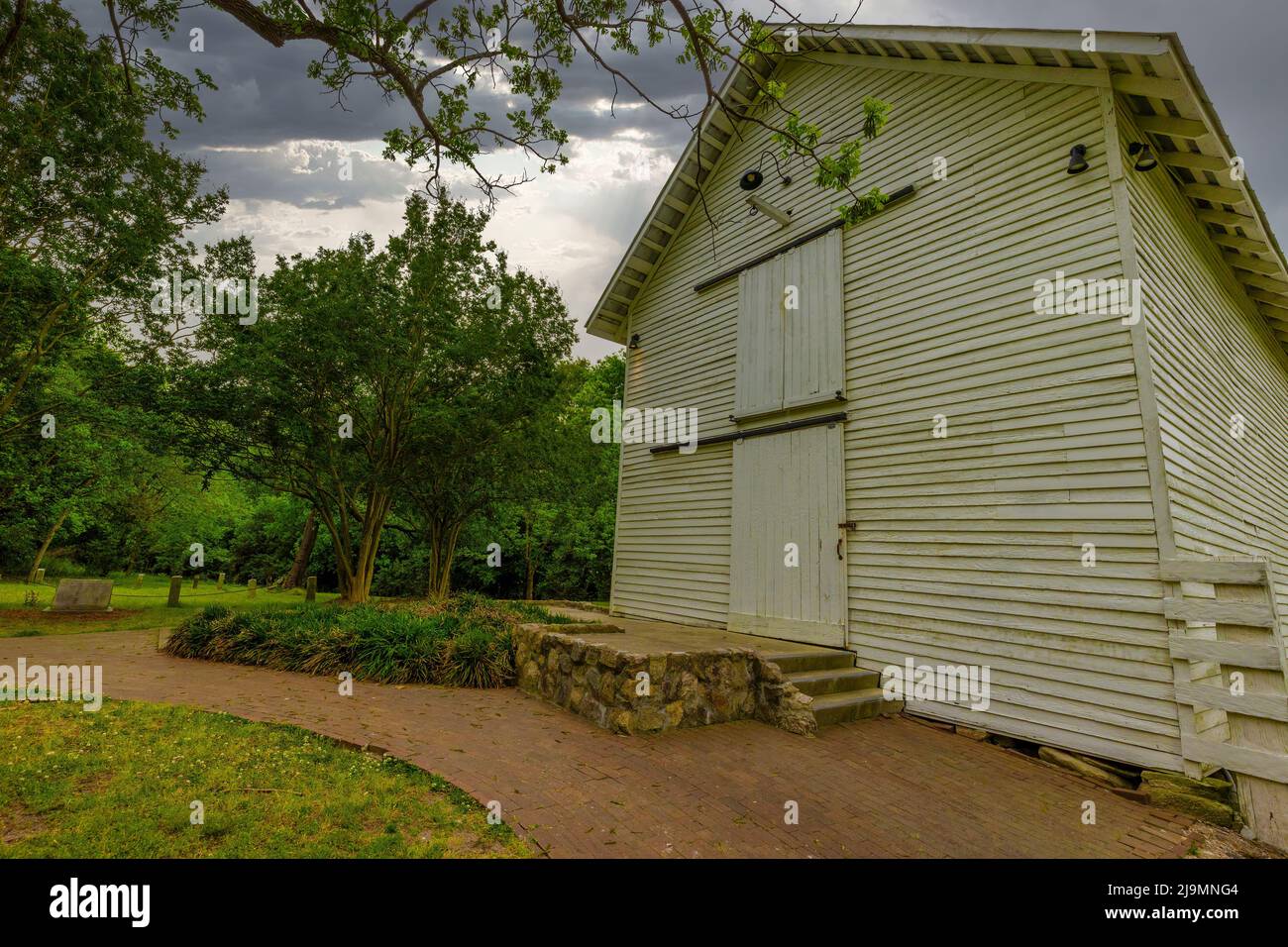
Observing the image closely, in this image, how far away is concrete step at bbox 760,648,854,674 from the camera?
557 centimetres

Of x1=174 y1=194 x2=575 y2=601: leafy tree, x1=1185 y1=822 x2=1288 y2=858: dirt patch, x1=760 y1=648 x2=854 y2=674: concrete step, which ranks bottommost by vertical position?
x1=1185 y1=822 x2=1288 y2=858: dirt patch

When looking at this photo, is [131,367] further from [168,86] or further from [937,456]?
[937,456]

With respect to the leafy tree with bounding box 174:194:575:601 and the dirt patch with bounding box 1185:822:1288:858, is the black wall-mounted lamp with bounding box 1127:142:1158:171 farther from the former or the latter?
the leafy tree with bounding box 174:194:575:601

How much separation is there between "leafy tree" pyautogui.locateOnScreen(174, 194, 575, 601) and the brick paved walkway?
21.9ft

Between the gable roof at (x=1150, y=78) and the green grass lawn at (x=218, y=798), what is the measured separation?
4.07m

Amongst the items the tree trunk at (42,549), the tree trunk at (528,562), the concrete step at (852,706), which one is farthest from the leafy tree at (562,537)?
the tree trunk at (42,549)

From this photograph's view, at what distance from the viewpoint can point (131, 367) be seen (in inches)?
458

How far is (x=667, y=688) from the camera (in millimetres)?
4910

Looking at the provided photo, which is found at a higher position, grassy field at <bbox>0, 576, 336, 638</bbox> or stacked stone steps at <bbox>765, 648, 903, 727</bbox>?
stacked stone steps at <bbox>765, 648, 903, 727</bbox>

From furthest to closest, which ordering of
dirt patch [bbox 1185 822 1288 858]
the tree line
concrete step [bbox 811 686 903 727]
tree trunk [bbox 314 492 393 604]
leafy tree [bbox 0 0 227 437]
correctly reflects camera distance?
tree trunk [bbox 314 492 393 604] → the tree line → leafy tree [bbox 0 0 227 437] → concrete step [bbox 811 686 903 727] → dirt patch [bbox 1185 822 1288 858]

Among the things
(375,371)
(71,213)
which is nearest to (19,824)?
(375,371)

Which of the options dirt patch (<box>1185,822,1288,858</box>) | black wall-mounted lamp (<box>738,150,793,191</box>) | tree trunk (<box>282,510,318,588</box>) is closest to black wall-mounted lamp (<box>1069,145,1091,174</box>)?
black wall-mounted lamp (<box>738,150,793,191</box>)

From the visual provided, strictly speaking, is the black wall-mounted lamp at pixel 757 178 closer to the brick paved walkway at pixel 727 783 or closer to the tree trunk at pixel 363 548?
the brick paved walkway at pixel 727 783
